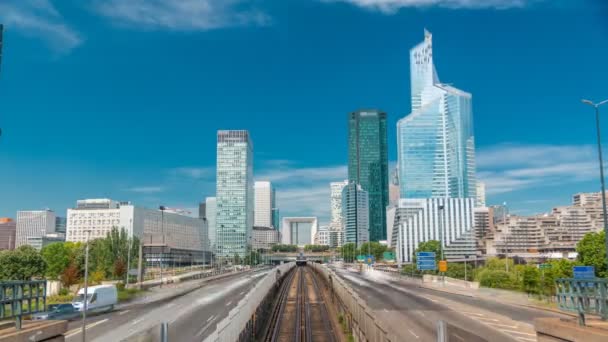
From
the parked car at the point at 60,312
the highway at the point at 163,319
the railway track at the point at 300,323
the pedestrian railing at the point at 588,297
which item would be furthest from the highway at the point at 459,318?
the parked car at the point at 60,312

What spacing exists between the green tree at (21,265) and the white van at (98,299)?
2113 inches

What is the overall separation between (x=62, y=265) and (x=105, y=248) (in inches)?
626

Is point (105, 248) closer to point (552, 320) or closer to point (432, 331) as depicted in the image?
point (432, 331)

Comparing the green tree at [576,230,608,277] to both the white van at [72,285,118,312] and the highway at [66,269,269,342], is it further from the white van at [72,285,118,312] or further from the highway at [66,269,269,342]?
the white van at [72,285,118,312]

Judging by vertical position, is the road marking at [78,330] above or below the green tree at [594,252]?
below

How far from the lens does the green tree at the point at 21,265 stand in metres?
96.1

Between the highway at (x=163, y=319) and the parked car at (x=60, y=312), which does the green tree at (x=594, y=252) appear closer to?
the highway at (x=163, y=319)

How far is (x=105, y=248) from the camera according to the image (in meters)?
107

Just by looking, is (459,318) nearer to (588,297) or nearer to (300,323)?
(300,323)

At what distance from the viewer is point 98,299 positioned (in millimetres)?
50875

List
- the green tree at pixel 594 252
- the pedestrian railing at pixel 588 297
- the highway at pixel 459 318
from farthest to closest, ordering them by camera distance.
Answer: the green tree at pixel 594 252 < the highway at pixel 459 318 < the pedestrian railing at pixel 588 297

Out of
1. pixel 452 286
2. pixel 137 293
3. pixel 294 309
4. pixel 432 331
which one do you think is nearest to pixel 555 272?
pixel 452 286

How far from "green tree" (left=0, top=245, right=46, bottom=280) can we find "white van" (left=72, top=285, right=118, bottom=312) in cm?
5367

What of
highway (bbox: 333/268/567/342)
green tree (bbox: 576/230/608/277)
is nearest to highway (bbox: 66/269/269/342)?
highway (bbox: 333/268/567/342)
